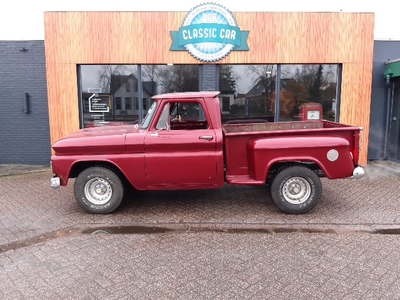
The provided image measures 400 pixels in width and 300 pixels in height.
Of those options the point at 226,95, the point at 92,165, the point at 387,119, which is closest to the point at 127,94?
the point at 226,95

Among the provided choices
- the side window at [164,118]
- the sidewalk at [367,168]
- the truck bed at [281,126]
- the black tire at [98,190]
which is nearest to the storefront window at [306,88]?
the sidewalk at [367,168]

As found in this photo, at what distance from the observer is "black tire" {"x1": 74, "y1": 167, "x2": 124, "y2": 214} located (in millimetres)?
5527

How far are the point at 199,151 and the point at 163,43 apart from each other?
15.3 feet

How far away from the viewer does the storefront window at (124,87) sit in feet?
30.3

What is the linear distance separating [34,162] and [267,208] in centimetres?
709

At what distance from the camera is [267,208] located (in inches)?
232

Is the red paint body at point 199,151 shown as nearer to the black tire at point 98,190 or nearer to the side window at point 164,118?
the side window at point 164,118

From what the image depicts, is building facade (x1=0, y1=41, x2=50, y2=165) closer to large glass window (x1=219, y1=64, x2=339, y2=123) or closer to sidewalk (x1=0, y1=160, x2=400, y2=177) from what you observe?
sidewalk (x1=0, y1=160, x2=400, y2=177)

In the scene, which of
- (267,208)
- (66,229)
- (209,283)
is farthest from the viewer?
(267,208)

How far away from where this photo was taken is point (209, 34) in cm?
889

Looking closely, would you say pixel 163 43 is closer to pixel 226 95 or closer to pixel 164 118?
pixel 226 95

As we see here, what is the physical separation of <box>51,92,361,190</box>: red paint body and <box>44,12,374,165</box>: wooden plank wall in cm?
397

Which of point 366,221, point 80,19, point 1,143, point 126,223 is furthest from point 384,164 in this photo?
point 1,143

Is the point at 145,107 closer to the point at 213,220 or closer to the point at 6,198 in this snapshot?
the point at 6,198
